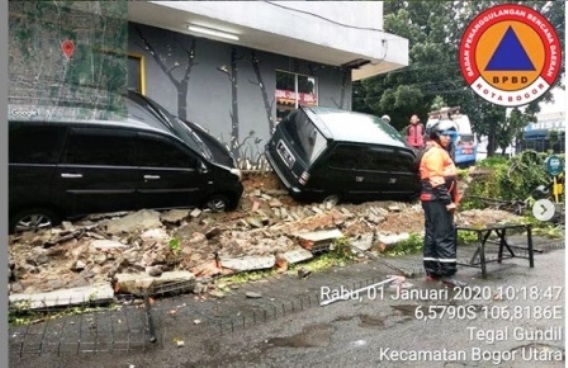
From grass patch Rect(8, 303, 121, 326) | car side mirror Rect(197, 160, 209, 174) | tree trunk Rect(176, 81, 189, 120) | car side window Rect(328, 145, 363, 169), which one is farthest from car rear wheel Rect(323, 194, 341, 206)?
grass patch Rect(8, 303, 121, 326)

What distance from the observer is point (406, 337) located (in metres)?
1.40

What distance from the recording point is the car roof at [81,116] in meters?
1.46

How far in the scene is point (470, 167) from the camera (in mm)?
1504

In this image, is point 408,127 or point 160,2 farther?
point 408,127

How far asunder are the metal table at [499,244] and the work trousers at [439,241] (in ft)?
0.21

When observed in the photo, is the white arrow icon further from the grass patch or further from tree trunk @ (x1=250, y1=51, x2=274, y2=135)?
the grass patch

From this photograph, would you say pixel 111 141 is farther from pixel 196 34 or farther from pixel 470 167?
pixel 470 167

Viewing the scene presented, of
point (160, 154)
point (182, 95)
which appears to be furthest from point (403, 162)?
point (160, 154)

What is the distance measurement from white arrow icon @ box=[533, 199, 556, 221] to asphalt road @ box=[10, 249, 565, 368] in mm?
116

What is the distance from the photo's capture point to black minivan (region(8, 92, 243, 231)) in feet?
4.93

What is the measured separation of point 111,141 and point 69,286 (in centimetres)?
57

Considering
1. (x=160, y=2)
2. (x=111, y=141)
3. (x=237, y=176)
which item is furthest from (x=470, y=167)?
(x=111, y=141)

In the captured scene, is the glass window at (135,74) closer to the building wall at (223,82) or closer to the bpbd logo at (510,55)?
the building wall at (223,82)

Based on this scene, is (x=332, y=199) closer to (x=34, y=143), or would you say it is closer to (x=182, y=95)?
(x=182, y=95)
